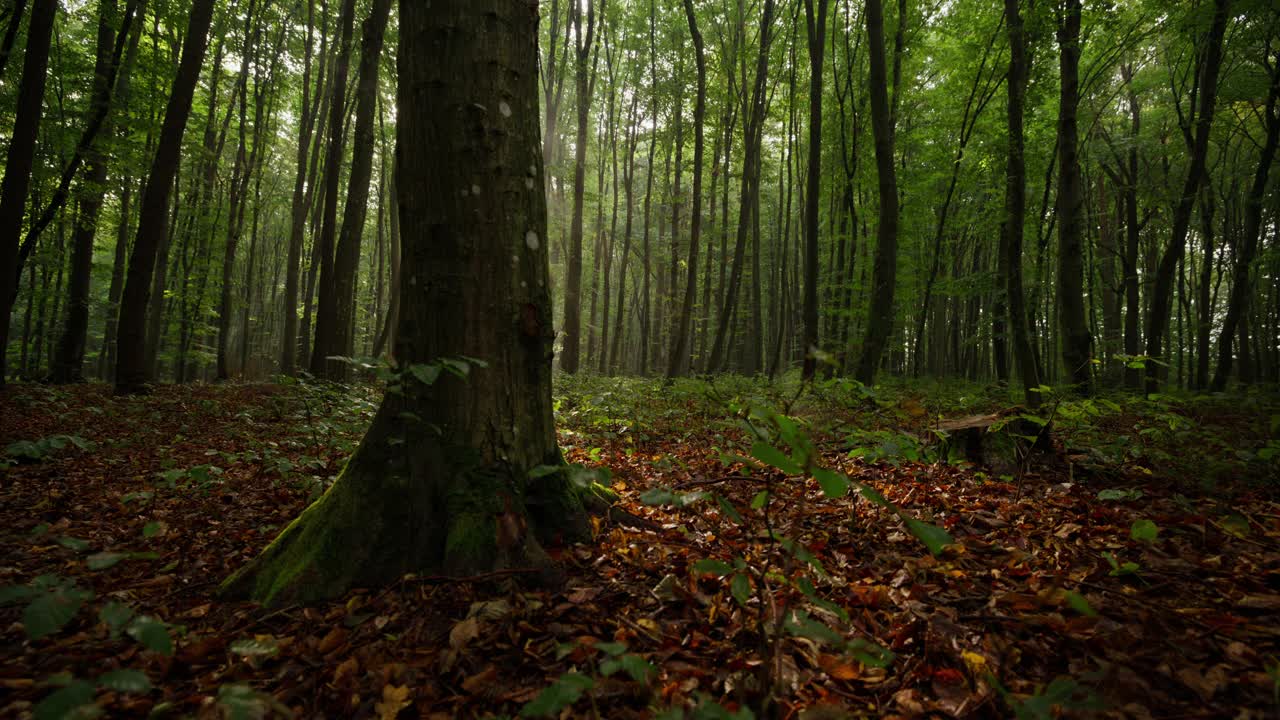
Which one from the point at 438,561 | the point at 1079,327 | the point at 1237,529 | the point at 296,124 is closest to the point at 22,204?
the point at 438,561

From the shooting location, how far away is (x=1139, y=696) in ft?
4.59

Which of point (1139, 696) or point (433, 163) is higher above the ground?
point (433, 163)

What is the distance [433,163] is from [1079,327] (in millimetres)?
8750

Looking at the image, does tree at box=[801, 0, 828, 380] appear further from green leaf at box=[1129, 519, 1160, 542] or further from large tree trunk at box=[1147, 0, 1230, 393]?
green leaf at box=[1129, 519, 1160, 542]

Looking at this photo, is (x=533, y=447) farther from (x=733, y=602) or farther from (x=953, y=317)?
(x=953, y=317)

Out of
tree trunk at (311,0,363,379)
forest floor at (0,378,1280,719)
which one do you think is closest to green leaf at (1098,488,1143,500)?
forest floor at (0,378,1280,719)

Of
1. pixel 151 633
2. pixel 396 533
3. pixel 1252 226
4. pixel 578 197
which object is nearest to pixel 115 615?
pixel 151 633

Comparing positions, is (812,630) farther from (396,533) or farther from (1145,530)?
(396,533)

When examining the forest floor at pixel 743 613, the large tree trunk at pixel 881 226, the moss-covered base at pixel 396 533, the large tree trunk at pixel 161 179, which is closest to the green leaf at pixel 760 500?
the forest floor at pixel 743 613

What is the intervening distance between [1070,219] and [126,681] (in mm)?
10164

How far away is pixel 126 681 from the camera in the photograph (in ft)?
3.65

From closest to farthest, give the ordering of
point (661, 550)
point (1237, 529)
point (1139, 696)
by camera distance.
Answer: point (1139, 696)
point (1237, 529)
point (661, 550)

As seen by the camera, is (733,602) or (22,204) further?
(22,204)

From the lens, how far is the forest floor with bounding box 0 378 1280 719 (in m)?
1.44
